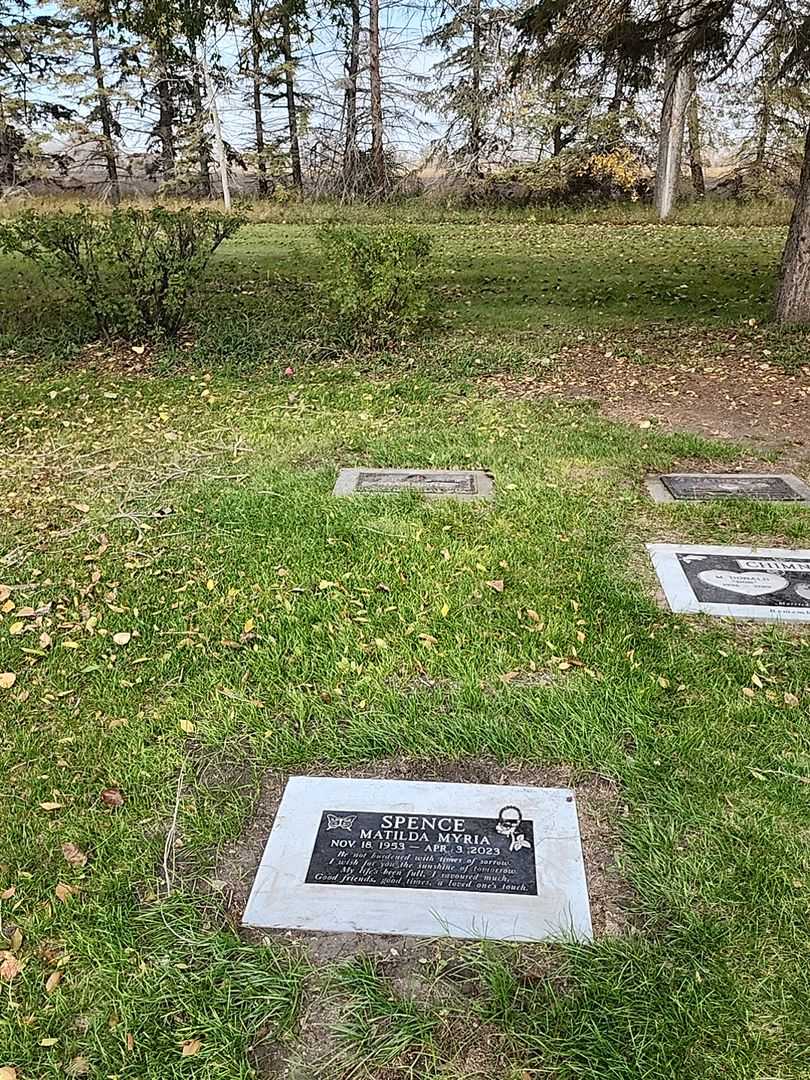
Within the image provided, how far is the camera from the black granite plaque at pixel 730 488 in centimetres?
392

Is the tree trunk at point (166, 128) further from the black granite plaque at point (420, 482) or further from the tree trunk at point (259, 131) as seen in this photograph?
the black granite plaque at point (420, 482)

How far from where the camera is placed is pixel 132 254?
6633mm

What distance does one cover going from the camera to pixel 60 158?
20.5m

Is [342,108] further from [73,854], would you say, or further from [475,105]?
[73,854]

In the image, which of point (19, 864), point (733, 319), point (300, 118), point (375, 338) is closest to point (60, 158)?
point (300, 118)

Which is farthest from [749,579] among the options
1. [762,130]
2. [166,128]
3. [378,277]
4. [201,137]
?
[166,128]

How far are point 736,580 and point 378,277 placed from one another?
13.7ft

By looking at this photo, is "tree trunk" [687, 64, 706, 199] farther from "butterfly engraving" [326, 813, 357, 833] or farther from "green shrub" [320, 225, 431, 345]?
"butterfly engraving" [326, 813, 357, 833]

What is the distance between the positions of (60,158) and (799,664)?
22.8 meters

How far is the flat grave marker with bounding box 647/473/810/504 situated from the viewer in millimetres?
3910

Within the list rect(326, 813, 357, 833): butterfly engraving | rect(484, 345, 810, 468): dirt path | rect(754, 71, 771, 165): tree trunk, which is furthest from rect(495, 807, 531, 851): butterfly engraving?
rect(754, 71, 771, 165): tree trunk

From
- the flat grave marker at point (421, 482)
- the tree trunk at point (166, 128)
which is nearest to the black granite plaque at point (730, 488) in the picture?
the flat grave marker at point (421, 482)

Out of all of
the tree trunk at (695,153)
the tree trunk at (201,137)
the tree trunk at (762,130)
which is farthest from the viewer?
the tree trunk at (201,137)

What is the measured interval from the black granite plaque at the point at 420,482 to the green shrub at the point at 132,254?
126 inches
